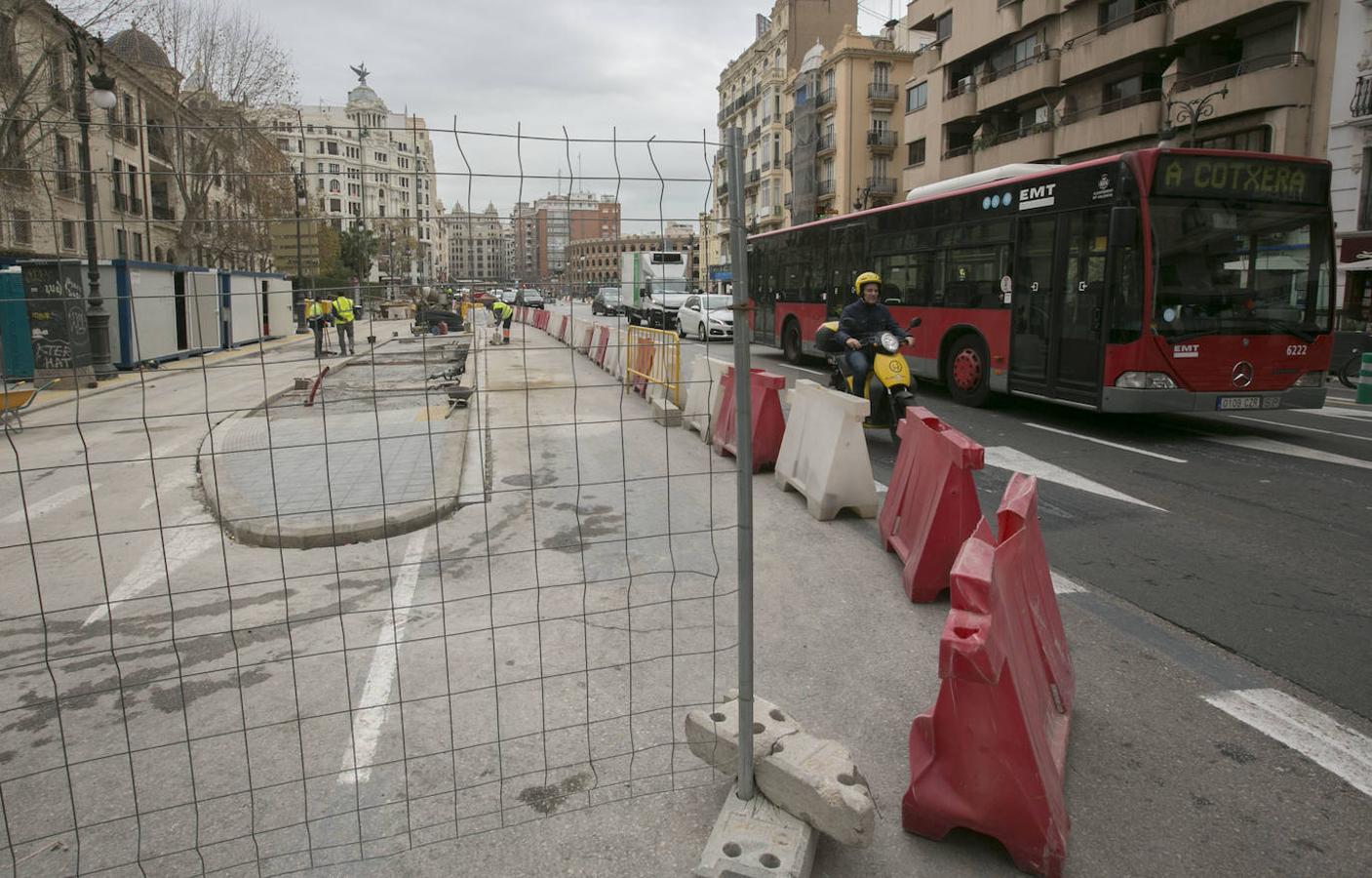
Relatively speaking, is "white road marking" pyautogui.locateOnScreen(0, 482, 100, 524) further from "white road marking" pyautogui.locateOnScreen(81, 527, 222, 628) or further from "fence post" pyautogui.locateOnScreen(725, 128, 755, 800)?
"fence post" pyautogui.locateOnScreen(725, 128, 755, 800)

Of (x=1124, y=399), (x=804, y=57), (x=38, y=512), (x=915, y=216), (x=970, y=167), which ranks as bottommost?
(x=38, y=512)

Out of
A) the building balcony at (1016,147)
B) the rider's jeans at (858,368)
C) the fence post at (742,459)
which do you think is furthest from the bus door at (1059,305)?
the building balcony at (1016,147)

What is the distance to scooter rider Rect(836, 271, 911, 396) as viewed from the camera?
9.53m

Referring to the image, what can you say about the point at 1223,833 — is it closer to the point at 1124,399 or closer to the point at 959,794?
the point at 959,794

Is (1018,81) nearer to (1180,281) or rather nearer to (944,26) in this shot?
(944,26)

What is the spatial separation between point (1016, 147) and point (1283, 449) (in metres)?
30.6

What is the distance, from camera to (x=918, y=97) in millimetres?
46094

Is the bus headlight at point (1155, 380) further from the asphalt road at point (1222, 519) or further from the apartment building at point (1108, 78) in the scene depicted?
the apartment building at point (1108, 78)

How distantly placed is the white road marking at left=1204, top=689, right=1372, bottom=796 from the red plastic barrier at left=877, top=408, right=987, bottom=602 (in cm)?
148

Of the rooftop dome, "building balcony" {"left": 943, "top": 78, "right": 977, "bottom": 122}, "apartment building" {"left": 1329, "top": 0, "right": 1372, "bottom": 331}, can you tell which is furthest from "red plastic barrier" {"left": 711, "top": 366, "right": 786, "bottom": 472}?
"building balcony" {"left": 943, "top": 78, "right": 977, "bottom": 122}

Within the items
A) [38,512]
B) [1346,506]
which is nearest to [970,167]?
[1346,506]

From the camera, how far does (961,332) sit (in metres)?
13.1

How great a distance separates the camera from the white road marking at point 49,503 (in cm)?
741

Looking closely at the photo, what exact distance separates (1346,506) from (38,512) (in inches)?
431
